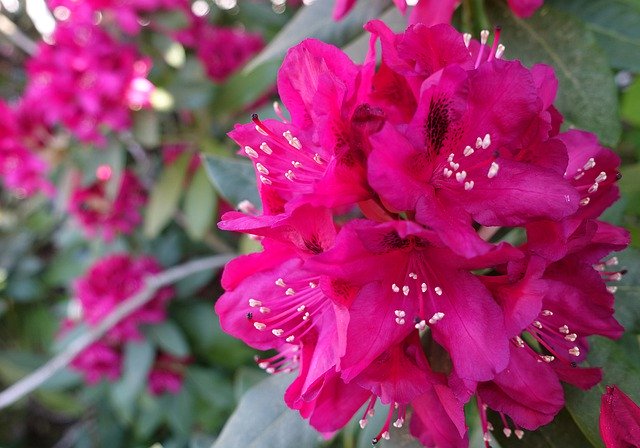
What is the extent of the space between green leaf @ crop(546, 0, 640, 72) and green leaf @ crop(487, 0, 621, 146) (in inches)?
3.2

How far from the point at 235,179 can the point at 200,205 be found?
3.20ft

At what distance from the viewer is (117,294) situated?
80.0 inches

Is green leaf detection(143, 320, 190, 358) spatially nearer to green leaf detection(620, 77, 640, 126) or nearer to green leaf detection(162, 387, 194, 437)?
green leaf detection(162, 387, 194, 437)

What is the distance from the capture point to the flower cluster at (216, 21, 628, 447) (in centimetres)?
67

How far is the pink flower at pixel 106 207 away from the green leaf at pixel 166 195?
18 cm

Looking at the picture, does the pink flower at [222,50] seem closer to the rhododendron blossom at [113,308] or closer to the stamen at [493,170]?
the rhododendron blossom at [113,308]

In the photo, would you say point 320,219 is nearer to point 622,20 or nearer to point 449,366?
point 449,366

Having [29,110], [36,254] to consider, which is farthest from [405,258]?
[36,254]

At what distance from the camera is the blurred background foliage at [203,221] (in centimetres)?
96

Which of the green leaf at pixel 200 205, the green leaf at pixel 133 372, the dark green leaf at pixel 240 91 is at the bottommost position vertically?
the green leaf at pixel 133 372

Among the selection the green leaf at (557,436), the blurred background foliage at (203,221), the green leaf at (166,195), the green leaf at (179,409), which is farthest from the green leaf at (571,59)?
the green leaf at (179,409)

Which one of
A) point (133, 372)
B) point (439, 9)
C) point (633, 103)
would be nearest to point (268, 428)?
point (439, 9)

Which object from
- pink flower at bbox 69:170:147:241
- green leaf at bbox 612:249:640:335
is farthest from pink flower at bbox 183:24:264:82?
green leaf at bbox 612:249:640:335

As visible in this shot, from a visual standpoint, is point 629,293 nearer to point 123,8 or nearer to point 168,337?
point 168,337
